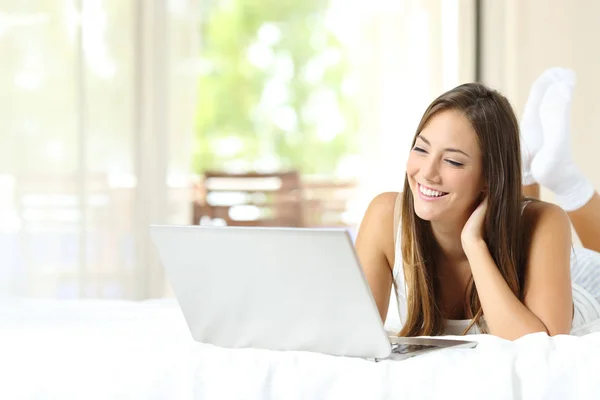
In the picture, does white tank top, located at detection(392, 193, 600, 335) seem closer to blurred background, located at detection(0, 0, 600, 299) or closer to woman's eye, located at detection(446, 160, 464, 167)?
woman's eye, located at detection(446, 160, 464, 167)

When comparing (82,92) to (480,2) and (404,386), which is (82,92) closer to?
(480,2)

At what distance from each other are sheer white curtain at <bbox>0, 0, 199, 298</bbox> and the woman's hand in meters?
2.29

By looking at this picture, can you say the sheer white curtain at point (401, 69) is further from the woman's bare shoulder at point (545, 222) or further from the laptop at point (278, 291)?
the laptop at point (278, 291)

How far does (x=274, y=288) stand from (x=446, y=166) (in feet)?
1.77

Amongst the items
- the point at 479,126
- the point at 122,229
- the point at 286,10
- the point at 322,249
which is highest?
the point at 286,10

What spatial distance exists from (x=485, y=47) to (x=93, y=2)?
198 centimetres

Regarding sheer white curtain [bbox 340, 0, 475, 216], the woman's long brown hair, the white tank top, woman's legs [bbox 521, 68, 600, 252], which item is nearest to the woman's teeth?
the woman's long brown hair

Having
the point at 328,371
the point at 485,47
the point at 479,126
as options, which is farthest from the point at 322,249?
the point at 485,47

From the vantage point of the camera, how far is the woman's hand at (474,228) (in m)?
1.68

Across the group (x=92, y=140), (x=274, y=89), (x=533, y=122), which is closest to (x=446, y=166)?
→ (x=533, y=122)

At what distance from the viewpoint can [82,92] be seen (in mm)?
3727

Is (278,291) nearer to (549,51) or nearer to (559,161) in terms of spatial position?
(559,161)

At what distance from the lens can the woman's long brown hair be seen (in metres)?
1.69

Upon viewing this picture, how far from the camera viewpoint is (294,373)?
126 centimetres
